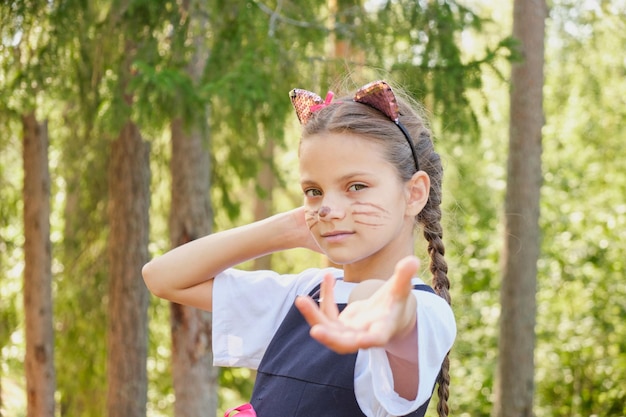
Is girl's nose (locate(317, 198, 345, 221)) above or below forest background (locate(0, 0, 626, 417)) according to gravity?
below

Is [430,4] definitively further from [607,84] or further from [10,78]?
[607,84]

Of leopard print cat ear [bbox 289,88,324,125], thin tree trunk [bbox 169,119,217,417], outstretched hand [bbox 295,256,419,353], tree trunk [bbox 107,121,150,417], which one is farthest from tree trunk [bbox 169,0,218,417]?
outstretched hand [bbox 295,256,419,353]

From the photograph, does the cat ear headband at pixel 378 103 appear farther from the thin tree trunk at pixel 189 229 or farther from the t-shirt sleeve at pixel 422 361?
the thin tree trunk at pixel 189 229

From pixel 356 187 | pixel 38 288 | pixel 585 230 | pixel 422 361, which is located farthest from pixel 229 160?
pixel 422 361

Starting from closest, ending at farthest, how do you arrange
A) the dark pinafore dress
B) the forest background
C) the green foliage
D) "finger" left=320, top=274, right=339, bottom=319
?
"finger" left=320, top=274, right=339, bottom=319 → the dark pinafore dress → the forest background → the green foliage

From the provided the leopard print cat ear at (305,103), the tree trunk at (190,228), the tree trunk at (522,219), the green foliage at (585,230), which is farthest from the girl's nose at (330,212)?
the green foliage at (585,230)

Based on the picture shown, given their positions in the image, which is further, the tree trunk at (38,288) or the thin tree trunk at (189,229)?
the tree trunk at (38,288)

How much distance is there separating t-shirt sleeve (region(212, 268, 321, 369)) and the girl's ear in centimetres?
34

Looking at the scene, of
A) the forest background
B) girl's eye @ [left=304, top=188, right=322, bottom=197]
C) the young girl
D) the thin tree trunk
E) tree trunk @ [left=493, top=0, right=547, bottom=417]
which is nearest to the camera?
the young girl

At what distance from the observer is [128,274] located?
6.77 metres

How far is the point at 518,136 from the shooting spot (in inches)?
267

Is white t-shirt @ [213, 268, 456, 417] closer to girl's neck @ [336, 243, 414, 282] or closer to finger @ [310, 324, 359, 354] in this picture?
girl's neck @ [336, 243, 414, 282]

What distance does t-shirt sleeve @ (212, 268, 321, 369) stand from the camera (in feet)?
6.75

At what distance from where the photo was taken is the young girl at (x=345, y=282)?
4.82ft
